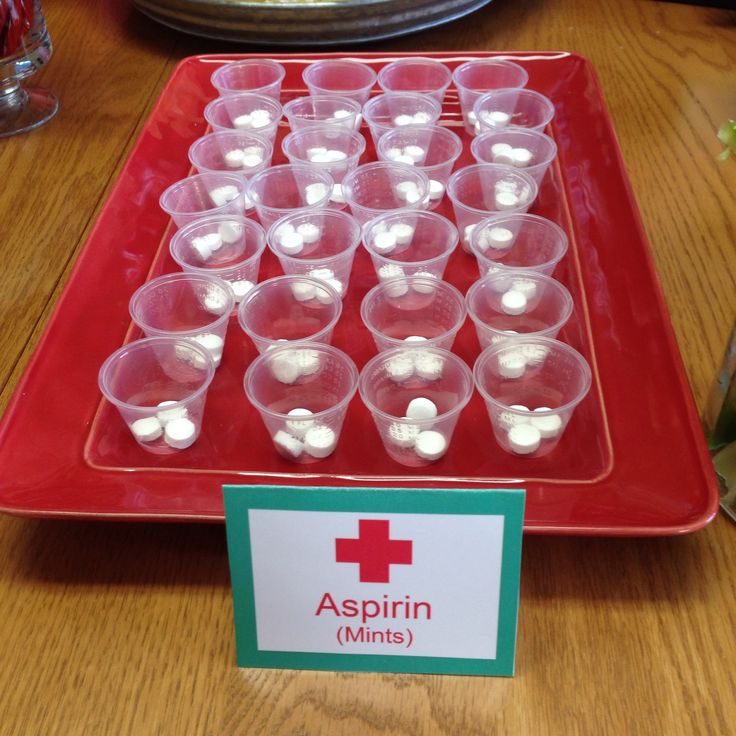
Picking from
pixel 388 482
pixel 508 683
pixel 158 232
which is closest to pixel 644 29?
pixel 158 232

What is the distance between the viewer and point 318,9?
49.4 inches

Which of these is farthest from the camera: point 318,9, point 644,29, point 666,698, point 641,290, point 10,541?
point 644,29

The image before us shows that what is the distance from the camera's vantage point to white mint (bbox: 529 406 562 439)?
0.72 meters

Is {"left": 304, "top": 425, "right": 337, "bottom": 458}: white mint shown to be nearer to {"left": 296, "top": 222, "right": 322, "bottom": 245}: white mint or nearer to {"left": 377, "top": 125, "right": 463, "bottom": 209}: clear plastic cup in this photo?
{"left": 296, "top": 222, "right": 322, "bottom": 245}: white mint

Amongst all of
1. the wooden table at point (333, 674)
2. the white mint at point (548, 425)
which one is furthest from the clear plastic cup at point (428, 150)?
the white mint at point (548, 425)

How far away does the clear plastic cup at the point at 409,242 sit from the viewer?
0.91 meters

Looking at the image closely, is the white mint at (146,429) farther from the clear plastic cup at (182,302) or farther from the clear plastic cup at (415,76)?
the clear plastic cup at (415,76)

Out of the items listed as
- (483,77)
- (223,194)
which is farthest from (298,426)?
(483,77)

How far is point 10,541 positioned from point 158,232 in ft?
1.45

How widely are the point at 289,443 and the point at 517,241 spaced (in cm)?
42

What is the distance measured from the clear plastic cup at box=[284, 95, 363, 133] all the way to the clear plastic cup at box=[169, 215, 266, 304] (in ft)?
0.77

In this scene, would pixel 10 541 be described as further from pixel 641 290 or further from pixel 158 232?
pixel 641 290

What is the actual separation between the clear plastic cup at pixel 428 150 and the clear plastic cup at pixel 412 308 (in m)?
0.22

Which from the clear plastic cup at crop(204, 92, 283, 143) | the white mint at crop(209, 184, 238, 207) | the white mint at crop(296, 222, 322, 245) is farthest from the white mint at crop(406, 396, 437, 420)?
the clear plastic cup at crop(204, 92, 283, 143)
